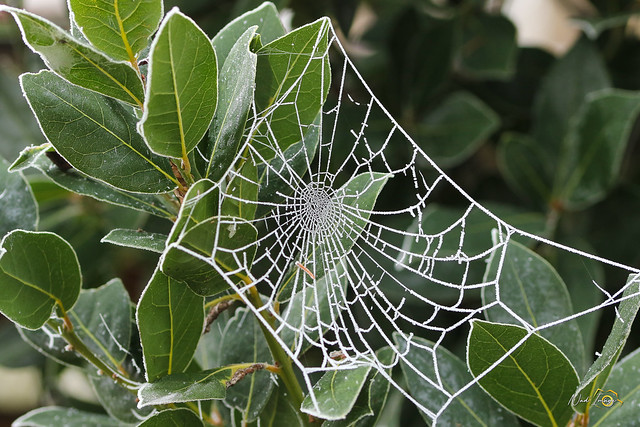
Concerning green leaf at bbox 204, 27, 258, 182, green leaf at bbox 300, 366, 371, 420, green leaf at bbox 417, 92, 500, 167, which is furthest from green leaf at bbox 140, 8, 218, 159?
green leaf at bbox 417, 92, 500, 167

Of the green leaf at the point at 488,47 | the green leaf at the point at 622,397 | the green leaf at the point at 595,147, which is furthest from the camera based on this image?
the green leaf at the point at 488,47

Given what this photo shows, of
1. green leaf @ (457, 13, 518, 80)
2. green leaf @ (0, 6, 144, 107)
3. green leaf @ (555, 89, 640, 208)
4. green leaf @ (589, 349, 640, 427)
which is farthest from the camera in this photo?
green leaf @ (457, 13, 518, 80)

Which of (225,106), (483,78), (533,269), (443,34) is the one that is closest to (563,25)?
(483,78)

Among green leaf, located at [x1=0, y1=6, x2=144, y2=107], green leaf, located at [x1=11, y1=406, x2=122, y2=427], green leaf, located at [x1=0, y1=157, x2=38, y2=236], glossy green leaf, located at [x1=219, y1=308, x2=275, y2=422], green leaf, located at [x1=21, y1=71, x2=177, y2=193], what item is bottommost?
green leaf, located at [x1=11, y1=406, x2=122, y2=427]

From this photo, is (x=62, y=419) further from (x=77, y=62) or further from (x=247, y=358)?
(x=77, y=62)

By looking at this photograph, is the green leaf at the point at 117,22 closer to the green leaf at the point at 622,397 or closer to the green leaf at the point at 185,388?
the green leaf at the point at 185,388

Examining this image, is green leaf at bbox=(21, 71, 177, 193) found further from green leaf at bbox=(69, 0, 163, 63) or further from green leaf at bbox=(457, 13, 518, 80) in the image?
green leaf at bbox=(457, 13, 518, 80)

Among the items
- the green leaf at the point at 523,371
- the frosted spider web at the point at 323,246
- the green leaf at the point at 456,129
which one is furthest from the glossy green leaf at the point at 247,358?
the green leaf at the point at 456,129
